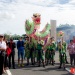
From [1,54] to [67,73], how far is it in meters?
3.33

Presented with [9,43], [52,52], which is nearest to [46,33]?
[52,52]

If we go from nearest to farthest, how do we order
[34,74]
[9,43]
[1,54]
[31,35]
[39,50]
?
[1,54]
[34,74]
[9,43]
[39,50]
[31,35]

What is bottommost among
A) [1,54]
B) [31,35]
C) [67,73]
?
[67,73]

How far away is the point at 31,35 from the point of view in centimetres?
1592

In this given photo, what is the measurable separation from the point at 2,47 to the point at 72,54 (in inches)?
233

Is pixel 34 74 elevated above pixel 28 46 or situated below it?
below

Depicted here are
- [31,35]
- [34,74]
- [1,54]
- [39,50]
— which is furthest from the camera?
[31,35]

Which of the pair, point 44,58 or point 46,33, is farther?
point 46,33

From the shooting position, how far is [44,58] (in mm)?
15141

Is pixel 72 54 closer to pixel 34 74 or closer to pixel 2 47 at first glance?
pixel 34 74

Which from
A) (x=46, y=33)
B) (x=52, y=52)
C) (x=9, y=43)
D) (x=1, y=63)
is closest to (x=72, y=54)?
(x=52, y=52)

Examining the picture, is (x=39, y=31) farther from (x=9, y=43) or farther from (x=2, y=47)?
(x=2, y=47)

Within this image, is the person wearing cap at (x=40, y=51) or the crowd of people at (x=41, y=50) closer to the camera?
the crowd of people at (x=41, y=50)

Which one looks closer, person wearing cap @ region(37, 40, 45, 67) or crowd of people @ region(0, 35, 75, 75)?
crowd of people @ region(0, 35, 75, 75)
